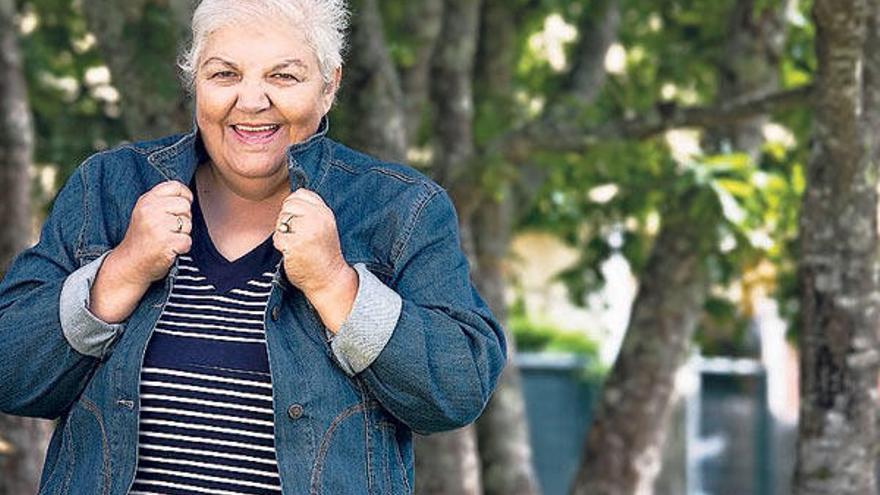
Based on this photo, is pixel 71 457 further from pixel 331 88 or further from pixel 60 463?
pixel 331 88

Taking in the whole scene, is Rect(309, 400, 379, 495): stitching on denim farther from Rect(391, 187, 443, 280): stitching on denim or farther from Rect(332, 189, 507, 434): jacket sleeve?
Rect(391, 187, 443, 280): stitching on denim

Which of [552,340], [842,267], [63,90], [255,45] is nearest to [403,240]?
[255,45]

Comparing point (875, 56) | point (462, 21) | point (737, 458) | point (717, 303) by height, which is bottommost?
point (737, 458)

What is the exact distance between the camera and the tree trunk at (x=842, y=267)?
6.19 m

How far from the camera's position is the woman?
10.7 feet

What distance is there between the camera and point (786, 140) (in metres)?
9.98

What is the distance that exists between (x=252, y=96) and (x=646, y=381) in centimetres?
570

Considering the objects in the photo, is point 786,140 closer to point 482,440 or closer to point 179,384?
point 482,440

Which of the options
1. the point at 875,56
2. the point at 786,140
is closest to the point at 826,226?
the point at 875,56

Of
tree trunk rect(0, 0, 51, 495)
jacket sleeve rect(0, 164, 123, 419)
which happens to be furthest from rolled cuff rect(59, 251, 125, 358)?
tree trunk rect(0, 0, 51, 495)

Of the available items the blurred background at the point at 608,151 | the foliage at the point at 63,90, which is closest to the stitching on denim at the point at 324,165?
the blurred background at the point at 608,151

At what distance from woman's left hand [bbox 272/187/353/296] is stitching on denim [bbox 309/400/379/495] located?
215mm

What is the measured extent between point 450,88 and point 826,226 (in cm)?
313

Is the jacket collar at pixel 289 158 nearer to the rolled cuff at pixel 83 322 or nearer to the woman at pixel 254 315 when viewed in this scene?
the woman at pixel 254 315
